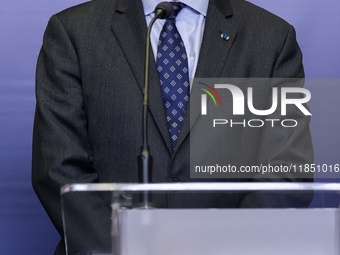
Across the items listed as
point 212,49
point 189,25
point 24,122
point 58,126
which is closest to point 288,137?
point 212,49

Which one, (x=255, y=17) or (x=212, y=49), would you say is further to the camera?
(x=255, y=17)

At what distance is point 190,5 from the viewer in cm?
145

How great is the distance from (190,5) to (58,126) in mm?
524

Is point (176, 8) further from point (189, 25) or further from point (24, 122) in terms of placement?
point (24, 122)

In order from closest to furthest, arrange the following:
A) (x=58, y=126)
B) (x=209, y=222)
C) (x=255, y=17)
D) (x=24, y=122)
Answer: (x=209, y=222), (x=58, y=126), (x=255, y=17), (x=24, y=122)

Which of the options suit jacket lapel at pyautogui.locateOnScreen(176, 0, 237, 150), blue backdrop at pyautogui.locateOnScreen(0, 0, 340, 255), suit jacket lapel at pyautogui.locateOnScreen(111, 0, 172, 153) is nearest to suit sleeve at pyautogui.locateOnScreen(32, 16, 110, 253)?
suit jacket lapel at pyautogui.locateOnScreen(111, 0, 172, 153)

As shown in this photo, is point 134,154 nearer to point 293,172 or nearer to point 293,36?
point 293,172

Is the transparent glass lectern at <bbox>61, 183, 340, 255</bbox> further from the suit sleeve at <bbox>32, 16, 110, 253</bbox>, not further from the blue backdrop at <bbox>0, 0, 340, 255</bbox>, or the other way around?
the blue backdrop at <bbox>0, 0, 340, 255</bbox>

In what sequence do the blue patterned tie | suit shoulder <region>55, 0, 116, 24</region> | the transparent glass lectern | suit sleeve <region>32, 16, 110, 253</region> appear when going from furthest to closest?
suit shoulder <region>55, 0, 116, 24</region>
the blue patterned tie
suit sleeve <region>32, 16, 110, 253</region>
the transparent glass lectern

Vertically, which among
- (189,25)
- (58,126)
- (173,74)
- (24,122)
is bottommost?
(24,122)

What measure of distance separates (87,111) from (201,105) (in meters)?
0.31

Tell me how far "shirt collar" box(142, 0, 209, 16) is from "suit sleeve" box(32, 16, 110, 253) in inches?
9.4

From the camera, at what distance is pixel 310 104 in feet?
6.61

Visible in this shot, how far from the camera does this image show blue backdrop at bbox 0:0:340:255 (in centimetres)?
200
